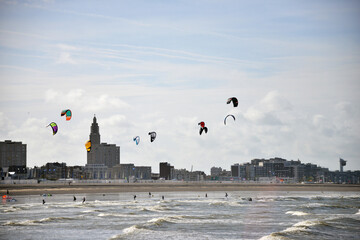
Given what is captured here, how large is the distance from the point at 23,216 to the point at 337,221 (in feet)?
117

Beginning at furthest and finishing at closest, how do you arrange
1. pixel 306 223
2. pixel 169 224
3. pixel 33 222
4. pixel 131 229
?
pixel 306 223, pixel 169 224, pixel 33 222, pixel 131 229

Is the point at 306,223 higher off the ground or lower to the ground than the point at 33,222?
lower

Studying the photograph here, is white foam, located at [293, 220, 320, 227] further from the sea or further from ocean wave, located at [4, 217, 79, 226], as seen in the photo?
ocean wave, located at [4, 217, 79, 226]

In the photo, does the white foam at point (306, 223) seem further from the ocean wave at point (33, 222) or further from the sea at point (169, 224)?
the ocean wave at point (33, 222)

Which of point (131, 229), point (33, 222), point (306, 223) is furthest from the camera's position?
point (306, 223)

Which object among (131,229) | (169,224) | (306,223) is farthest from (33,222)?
(306,223)

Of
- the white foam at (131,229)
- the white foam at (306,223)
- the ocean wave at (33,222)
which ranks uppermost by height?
the ocean wave at (33,222)

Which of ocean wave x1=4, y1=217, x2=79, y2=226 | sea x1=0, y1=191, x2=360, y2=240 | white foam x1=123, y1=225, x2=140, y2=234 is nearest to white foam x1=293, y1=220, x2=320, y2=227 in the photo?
sea x1=0, y1=191, x2=360, y2=240

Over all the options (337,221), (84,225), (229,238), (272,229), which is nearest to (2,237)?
(84,225)

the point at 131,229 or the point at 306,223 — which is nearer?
the point at 131,229

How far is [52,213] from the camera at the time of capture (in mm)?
64312

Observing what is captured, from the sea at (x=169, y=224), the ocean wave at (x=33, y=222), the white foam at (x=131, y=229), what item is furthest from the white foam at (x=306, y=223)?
the ocean wave at (x=33, y=222)

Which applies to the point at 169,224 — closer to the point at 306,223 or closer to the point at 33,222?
the point at 33,222

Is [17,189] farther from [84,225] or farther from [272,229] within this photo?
[272,229]
